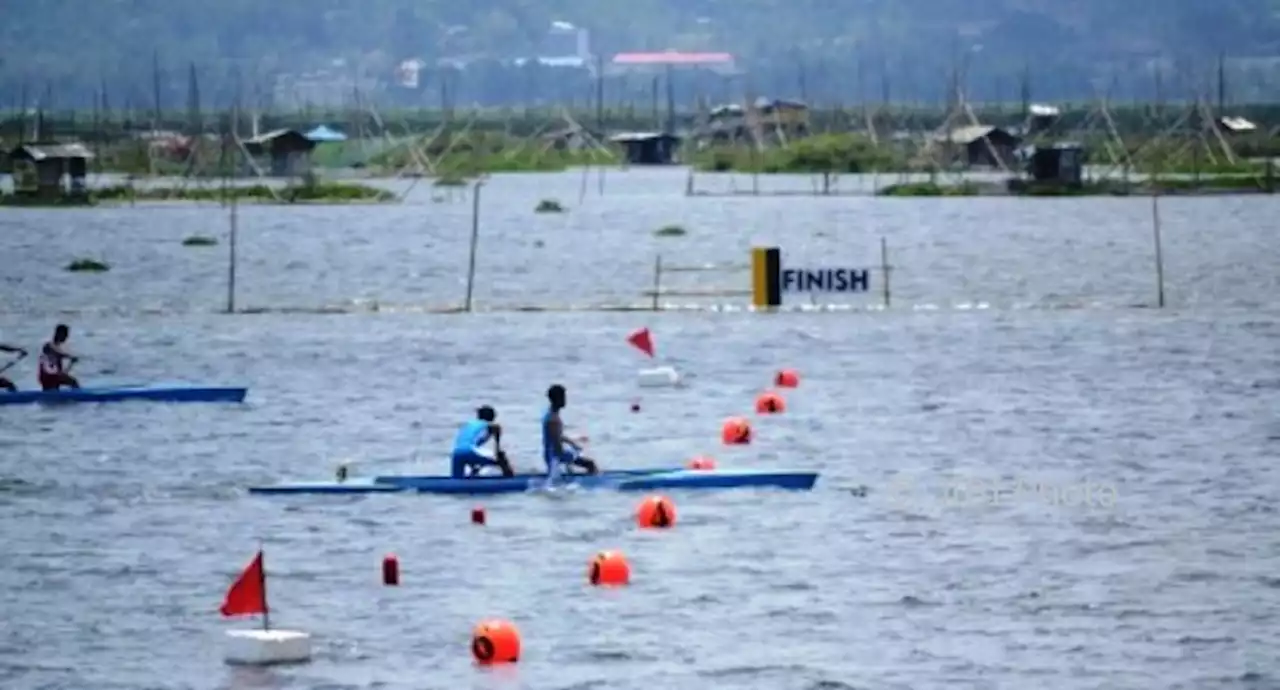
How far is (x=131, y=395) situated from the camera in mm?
58094

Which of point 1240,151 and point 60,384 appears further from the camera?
point 1240,151

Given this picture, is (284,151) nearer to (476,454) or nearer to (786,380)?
(786,380)

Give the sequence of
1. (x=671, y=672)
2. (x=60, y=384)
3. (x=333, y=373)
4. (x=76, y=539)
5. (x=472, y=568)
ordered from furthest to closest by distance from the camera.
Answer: (x=333, y=373)
(x=60, y=384)
(x=76, y=539)
(x=472, y=568)
(x=671, y=672)

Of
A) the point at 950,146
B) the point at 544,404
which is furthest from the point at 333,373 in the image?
the point at 950,146

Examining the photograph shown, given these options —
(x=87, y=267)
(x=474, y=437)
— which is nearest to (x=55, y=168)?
(x=87, y=267)

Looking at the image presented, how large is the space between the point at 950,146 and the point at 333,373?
122 m

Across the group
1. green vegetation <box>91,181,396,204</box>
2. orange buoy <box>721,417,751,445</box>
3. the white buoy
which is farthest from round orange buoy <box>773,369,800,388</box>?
green vegetation <box>91,181,396,204</box>

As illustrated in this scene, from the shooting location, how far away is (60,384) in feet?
182

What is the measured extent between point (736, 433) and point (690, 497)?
7.75m

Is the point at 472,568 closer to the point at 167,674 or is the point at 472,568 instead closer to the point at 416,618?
the point at 416,618

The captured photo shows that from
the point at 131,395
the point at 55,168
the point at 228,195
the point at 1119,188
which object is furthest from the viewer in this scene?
the point at 228,195

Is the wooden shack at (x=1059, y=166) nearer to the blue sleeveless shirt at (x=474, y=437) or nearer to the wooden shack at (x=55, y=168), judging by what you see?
the wooden shack at (x=55, y=168)

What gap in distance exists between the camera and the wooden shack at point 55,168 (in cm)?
15612

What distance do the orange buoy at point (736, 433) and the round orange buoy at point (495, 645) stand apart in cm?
1911
